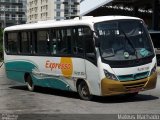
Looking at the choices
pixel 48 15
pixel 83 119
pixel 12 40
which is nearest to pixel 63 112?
pixel 83 119

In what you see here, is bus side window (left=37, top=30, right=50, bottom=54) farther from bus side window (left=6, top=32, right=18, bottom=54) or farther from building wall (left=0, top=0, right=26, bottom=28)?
building wall (left=0, top=0, right=26, bottom=28)

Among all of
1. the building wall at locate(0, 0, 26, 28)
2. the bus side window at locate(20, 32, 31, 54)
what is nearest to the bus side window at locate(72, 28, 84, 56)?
the bus side window at locate(20, 32, 31, 54)

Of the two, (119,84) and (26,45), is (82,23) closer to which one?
(119,84)

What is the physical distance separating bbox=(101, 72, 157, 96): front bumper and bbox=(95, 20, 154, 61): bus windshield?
0.68m

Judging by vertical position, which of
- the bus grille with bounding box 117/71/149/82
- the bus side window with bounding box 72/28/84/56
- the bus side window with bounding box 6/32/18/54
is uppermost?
the bus side window with bounding box 72/28/84/56

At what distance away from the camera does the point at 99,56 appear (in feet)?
48.3

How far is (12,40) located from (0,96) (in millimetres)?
3697

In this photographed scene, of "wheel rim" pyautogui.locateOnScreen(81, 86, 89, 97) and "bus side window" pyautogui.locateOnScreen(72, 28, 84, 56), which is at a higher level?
"bus side window" pyautogui.locateOnScreen(72, 28, 84, 56)

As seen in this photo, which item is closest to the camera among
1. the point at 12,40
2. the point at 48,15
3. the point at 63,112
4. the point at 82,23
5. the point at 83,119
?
the point at 83,119

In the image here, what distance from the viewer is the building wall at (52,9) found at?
162625 millimetres

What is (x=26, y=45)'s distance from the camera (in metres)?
19.7

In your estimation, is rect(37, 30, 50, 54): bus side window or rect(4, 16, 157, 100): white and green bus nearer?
rect(4, 16, 157, 100): white and green bus

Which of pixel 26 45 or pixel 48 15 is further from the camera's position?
pixel 48 15

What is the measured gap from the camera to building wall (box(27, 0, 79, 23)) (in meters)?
163
